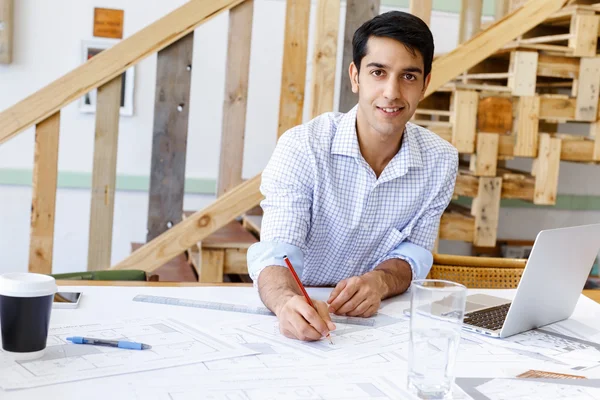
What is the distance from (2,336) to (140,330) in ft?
0.81

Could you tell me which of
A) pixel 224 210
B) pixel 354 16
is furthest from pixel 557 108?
pixel 224 210

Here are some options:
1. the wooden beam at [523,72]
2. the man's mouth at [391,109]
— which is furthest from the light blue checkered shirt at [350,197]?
the wooden beam at [523,72]

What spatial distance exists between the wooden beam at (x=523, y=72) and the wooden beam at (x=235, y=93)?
119cm

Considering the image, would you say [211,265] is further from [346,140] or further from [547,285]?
[547,285]

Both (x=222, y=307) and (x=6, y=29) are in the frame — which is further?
(x=6, y=29)

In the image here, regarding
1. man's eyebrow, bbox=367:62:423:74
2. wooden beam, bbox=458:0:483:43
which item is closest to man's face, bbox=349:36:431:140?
man's eyebrow, bbox=367:62:423:74

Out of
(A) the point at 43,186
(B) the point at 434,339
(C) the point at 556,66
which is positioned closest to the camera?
(B) the point at 434,339

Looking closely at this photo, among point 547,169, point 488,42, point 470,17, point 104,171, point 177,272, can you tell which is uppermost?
point 470,17

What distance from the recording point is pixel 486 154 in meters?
3.19

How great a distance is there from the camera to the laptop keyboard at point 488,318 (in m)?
1.45

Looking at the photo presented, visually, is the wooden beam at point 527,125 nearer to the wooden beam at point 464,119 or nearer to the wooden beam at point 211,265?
the wooden beam at point 464,119

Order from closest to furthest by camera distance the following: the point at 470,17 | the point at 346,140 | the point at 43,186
Answer: the point at 346,140 < the point at 43,186 < the point at 470,17

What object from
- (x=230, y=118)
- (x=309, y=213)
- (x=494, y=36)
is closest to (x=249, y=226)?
(x=230, y=118)

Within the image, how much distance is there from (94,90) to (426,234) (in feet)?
9.24
